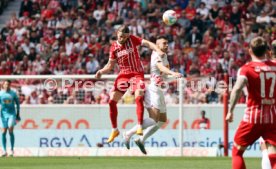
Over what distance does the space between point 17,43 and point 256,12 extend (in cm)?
867

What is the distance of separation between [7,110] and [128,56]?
729cm

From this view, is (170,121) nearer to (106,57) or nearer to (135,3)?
(106,57)

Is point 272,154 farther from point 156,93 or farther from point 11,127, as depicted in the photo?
point 11,127

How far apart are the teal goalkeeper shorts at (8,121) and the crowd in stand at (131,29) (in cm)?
538

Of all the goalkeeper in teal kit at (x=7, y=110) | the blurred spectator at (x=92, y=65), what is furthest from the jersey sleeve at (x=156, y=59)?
the blurred spectator at (x=92, y=65)

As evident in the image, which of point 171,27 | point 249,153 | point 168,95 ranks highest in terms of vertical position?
point 171,27

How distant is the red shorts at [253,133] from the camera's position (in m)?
11.3

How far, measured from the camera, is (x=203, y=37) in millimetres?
30078

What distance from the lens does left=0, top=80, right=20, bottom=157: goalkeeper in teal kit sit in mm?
23922

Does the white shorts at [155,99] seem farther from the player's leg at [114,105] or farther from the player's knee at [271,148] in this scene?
the player's knee at [271,148]

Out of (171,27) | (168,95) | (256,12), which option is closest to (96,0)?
(171,27)

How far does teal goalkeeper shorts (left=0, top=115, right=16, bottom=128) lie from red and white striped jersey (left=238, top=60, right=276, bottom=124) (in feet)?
44.4

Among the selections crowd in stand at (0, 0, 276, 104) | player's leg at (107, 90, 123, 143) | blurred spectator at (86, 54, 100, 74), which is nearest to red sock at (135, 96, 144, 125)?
player's leg at (107, 90, 123, 143)

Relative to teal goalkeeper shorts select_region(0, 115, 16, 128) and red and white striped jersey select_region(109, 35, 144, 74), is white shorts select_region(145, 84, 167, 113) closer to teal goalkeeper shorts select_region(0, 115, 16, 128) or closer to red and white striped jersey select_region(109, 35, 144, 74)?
red and white striped jersey select_region(109, 35, 144, 74)
